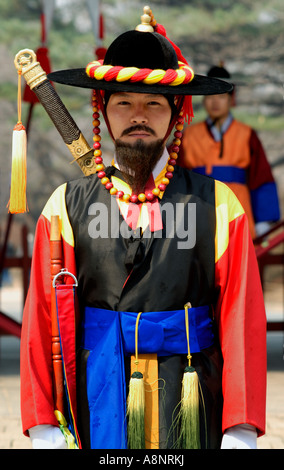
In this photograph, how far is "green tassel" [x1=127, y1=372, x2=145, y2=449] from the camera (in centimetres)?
236

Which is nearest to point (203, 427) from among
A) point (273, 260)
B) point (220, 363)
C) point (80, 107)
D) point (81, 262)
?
point (220, 363)

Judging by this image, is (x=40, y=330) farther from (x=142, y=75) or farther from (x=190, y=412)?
(x=142, y=75)

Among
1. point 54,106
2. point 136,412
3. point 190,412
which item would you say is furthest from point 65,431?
point 54,106

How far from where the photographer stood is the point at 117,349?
2.40 metres

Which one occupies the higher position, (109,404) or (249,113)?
(249,113)

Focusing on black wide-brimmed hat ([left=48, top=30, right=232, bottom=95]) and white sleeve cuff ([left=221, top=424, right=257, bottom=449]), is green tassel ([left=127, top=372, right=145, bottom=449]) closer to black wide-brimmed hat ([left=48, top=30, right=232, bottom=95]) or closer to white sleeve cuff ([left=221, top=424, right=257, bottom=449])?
white sleeve cuff ([left=221, top=424, right=257, bottom=449])

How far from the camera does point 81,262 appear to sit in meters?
2.48

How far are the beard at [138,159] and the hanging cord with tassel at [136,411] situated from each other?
609 millimetres

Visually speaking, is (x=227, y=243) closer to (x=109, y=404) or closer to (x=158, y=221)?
(x=158, y=221)

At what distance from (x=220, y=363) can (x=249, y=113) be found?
15.4 metres

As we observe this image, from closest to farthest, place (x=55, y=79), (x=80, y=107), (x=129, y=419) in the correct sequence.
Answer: (x=129, y=419)
(x=55, y=79)
(x=80, y=107)

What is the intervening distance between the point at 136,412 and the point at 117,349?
194 mm

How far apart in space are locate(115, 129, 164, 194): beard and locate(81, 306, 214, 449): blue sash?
428 mm

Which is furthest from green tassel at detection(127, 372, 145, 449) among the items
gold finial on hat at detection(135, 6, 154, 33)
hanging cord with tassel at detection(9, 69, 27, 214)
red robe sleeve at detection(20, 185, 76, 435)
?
gold finial on hat at detection(135, 6, 154, 33)
